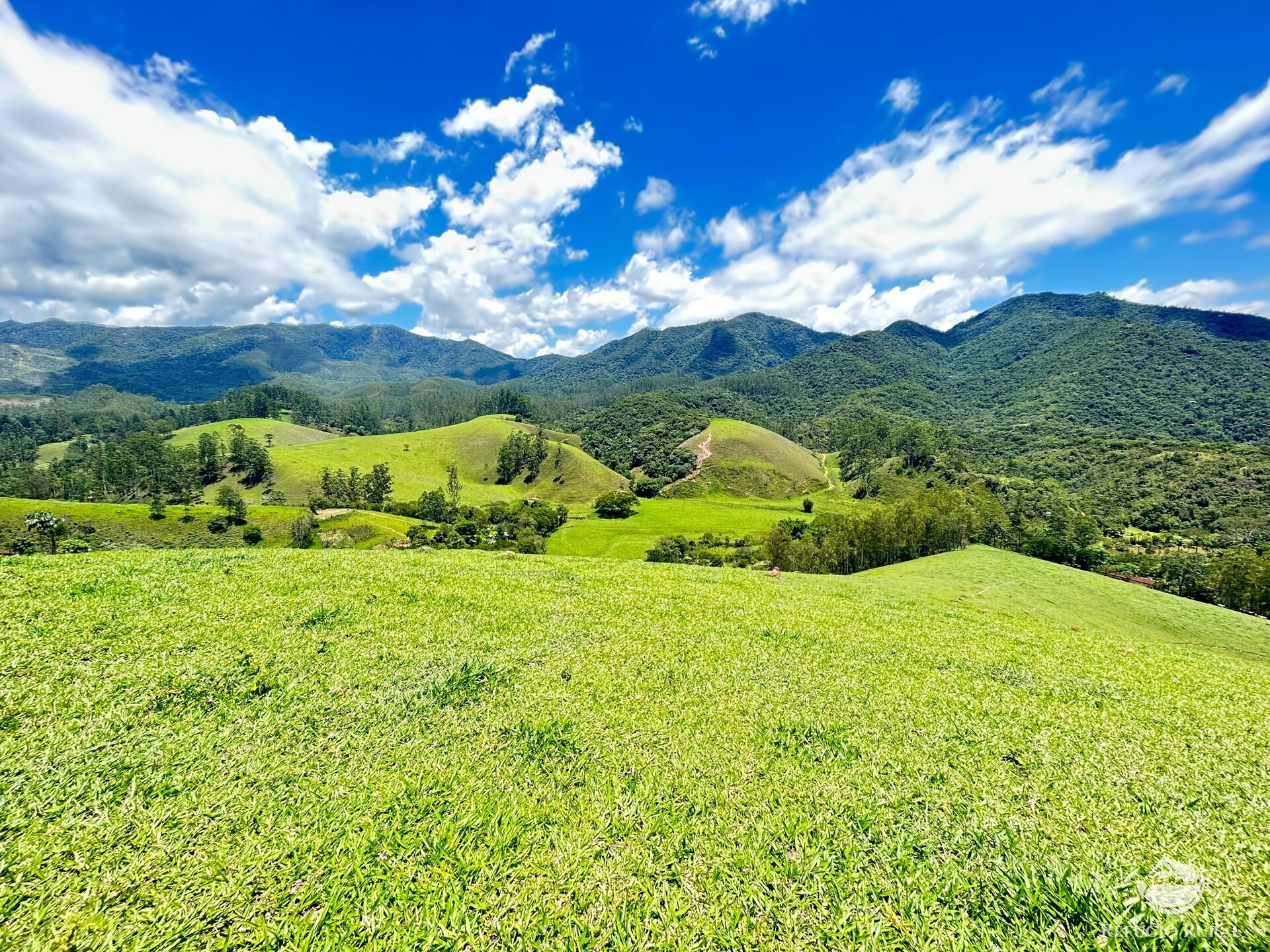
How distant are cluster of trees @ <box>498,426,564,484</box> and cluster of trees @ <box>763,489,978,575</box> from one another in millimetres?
121657

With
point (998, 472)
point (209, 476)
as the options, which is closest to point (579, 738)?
point (209, 476)

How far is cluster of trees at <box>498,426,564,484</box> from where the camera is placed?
584 feet

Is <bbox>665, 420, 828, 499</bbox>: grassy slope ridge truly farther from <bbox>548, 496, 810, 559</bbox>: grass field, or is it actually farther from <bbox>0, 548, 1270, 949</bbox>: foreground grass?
<bbox>0, 548, 1270, 949</bbox>: foreground grass

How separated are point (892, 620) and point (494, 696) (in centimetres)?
1245

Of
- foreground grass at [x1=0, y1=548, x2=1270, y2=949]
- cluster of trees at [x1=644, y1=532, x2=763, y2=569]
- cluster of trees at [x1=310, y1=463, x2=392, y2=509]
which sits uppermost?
foreground grass at [x1=0, y1=548, x2=1270, y2=949]

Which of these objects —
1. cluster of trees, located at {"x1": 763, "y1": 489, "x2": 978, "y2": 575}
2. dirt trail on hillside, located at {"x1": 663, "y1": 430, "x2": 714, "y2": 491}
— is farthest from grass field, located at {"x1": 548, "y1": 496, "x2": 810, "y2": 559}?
cluster of trees, located at {"x1": 763, "y1": 489, "x2": 978, "y2": 575}

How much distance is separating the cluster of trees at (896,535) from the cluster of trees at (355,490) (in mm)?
112970

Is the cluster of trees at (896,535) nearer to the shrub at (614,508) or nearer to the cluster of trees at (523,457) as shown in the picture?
the shrub at (614,508)

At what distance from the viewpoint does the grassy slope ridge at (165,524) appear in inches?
3305

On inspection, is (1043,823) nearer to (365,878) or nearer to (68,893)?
(365,878)

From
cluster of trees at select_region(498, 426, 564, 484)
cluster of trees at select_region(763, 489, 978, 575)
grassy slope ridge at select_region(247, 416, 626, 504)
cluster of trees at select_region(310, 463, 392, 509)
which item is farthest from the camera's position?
cluster of trees at select_region(498, 426, 564, 484)

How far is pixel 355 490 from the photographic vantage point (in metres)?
131

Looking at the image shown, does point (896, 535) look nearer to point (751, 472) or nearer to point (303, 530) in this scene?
point (303, 530)

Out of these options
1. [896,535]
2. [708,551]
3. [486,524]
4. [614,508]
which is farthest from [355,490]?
[896,535]
